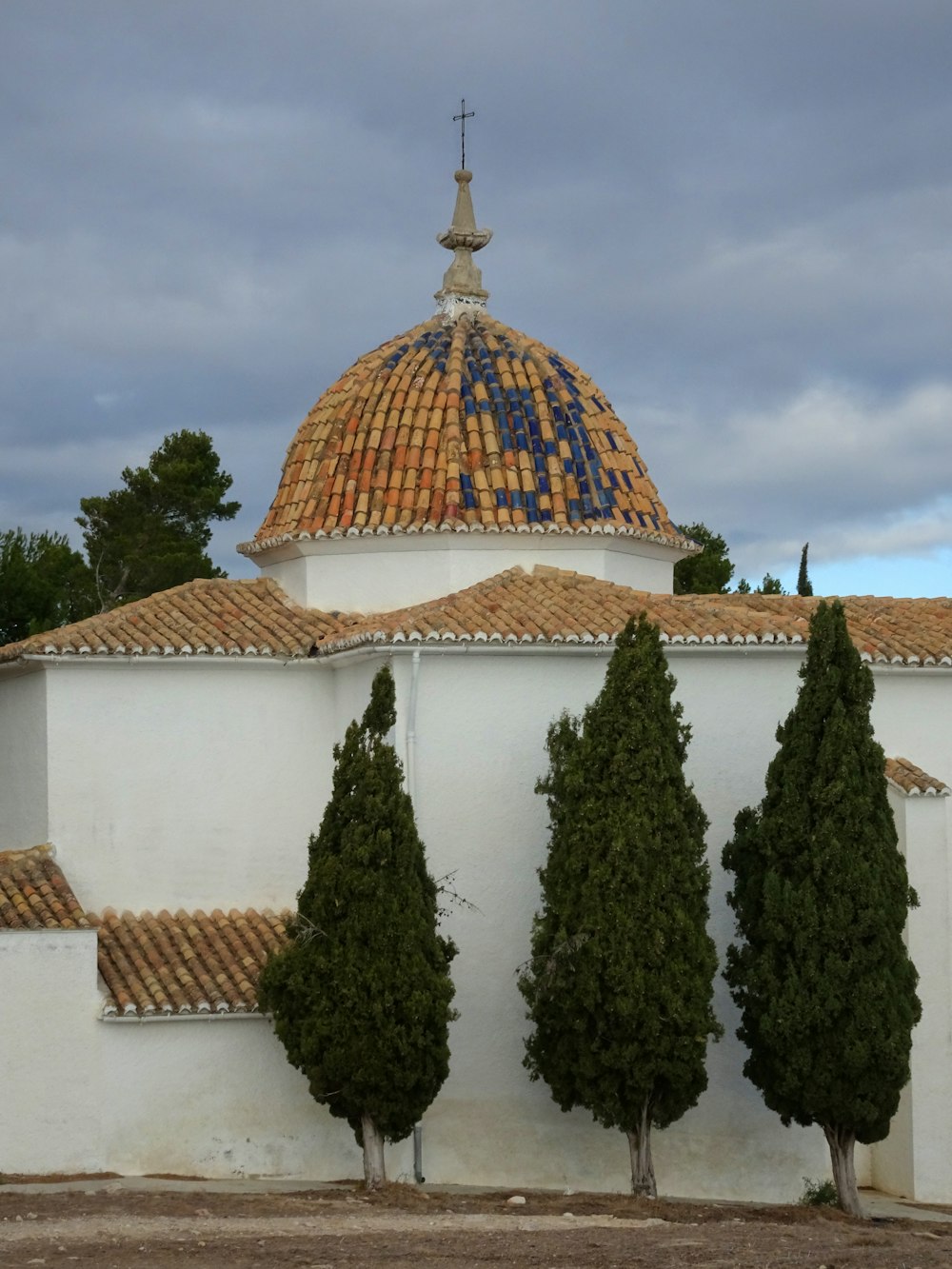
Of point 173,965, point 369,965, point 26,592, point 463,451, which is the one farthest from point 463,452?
point 26,592

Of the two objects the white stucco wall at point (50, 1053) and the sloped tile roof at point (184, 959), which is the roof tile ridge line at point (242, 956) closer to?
the sloped tile roof at point (184, 959)

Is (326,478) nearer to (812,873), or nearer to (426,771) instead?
(426,771)

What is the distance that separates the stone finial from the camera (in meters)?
20.4

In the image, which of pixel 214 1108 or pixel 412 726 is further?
pixel 412 726

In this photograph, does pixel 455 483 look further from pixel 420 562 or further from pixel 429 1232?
pixel 429 1232

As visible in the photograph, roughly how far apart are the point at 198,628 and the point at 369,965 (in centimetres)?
408

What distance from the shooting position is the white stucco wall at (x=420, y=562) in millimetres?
17938

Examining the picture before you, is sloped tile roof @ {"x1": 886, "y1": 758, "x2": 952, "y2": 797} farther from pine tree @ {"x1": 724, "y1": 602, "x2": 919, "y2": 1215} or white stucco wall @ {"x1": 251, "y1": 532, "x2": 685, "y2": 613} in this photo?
white stucco wall @ {"x1": 251, "y1": 532, "x2": 685, "y2": 613}

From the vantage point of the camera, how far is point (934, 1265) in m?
12.0

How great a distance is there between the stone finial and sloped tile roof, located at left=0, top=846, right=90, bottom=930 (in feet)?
25.7

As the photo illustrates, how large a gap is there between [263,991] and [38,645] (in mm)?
3730

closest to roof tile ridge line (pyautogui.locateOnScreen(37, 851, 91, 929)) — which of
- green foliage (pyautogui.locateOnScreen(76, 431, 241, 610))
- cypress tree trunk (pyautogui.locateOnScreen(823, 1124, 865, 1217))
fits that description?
cypress tree trunk (pyautogui.locateOnScreen(823, 1124, 865, 1217))

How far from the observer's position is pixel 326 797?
17062mm

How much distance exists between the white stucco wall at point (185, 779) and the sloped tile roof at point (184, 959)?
10.0 inches
